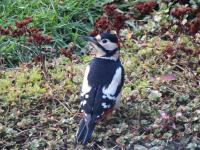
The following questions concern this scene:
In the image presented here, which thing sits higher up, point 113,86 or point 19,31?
point 19,31

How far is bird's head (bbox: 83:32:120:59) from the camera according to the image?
584 centimetres

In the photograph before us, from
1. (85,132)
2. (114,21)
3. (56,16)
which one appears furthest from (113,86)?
(56,16)

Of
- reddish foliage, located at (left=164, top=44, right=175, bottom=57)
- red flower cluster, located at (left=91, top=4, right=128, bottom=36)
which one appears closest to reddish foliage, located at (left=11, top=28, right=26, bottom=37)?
red flower cluster, located at (left=91, top=4, right=128, bottom=36)

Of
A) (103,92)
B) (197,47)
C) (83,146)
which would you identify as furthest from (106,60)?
(197,47)

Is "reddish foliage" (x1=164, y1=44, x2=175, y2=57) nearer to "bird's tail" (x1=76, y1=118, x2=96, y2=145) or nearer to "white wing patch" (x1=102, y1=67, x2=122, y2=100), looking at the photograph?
"white wing patch" (x1=102, y1=67, x2=122, y2=100)

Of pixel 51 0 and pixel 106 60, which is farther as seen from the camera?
pixel 51 0

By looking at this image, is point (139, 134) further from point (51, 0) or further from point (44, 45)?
point (51, 0)

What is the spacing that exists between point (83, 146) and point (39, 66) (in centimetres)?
153

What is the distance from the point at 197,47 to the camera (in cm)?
674

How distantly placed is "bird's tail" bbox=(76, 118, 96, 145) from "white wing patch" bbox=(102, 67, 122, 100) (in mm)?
297

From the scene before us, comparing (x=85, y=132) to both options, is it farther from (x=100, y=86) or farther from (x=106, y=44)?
(x=106, y=44)

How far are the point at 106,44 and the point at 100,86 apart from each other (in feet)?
1.70

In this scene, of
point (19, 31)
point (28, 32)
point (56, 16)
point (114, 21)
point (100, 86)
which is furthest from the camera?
point (56, 16)

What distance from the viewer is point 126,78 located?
21.4 ft
